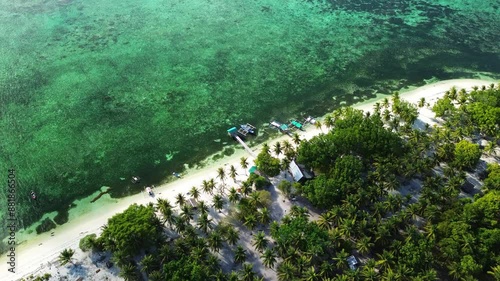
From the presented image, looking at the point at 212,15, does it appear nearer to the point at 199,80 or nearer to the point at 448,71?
the point at 199,80

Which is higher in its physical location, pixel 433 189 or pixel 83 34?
pixel 83 34

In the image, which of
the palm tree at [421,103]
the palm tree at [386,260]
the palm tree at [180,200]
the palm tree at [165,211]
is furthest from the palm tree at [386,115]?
the palm tree at [165,211]

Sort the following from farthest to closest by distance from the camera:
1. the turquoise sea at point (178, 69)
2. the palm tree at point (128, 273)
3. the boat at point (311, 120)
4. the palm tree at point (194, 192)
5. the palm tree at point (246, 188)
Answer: the boat at point (311, 120) < the turquoise sea at point (178, 69) < the palm tree at point (246, 188) < the palm tree at point (194, 192) < the palm tree at point (128, 273)

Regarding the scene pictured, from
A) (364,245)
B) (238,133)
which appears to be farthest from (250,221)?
(238,133)

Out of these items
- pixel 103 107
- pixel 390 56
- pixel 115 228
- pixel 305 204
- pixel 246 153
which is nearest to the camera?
pixel 115 228

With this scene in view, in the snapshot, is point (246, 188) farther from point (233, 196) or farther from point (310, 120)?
point (310, 120)

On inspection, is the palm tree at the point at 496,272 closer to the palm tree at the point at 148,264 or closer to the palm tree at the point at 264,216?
the palm tree at the point at 264,216

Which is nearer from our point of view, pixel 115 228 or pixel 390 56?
pixel 115 228

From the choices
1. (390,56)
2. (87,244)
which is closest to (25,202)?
(87,244)
